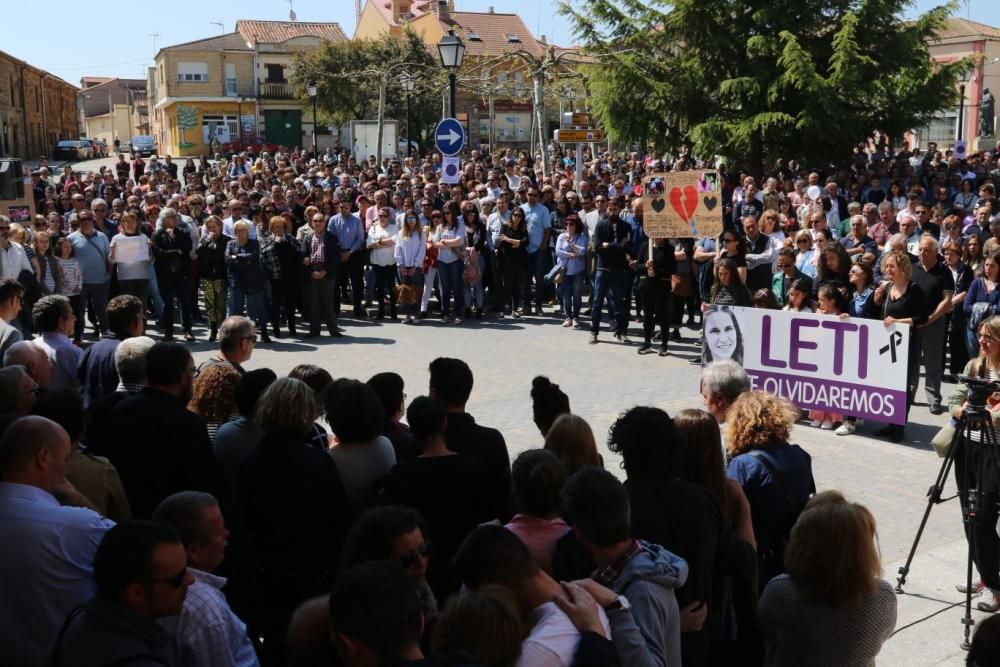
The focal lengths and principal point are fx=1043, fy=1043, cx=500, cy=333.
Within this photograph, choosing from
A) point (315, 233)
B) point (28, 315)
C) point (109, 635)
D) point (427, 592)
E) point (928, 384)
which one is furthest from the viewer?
point (315, 233)

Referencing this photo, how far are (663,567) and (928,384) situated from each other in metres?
8.17

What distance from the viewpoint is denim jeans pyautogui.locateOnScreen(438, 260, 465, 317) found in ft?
53.2

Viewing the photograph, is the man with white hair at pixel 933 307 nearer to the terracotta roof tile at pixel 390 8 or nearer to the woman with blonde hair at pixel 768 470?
the woman with blonde hair at pixel 768 470

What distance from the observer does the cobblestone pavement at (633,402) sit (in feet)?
20.6

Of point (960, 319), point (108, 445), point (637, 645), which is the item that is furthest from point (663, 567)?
point (960, 319)

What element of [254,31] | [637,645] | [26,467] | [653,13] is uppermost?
[254,31]

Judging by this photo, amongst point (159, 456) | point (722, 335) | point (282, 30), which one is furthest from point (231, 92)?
point (159, 456)

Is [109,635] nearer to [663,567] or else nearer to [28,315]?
[663,567]

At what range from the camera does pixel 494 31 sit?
82000 millimetres

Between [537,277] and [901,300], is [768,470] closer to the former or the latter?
[901,300]

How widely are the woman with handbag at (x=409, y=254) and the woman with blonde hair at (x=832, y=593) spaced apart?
12519mm

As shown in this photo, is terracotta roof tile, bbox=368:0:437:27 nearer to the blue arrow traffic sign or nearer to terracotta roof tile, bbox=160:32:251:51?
terracotta roof tile, bbox=160:32:251:51

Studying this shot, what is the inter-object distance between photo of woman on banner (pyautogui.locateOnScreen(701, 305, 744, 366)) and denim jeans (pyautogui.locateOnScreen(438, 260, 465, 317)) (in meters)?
5.96

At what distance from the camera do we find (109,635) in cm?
296
